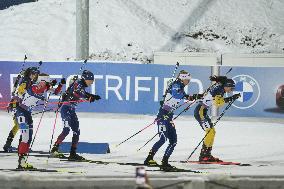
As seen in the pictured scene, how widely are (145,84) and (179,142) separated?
3.76 metres

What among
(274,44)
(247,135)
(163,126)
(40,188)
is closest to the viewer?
(40,188)

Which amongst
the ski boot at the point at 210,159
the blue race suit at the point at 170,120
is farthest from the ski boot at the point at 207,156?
the blue race suit at the point at 170,120

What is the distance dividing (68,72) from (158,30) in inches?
602

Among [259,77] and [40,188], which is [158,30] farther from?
[40,188]

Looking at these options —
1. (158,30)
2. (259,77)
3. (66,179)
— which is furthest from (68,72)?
(158,30)

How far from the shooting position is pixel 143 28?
30.7 metres

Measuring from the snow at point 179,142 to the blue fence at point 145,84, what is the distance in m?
0.30

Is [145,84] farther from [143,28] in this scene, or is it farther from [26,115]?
[143,28]

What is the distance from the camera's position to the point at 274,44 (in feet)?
99.2

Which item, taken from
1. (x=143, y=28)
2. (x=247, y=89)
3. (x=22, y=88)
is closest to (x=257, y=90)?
(x=247, y=89)

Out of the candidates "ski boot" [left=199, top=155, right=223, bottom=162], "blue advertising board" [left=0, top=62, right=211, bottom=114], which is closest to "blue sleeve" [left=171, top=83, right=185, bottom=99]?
"ski boot" [left=199, top=155, right=223, bottom=162]

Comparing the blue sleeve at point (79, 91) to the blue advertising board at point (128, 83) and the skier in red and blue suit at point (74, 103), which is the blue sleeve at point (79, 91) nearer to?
the skier in red and blue suit at point (74, 103)

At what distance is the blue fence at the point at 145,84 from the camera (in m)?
15.4

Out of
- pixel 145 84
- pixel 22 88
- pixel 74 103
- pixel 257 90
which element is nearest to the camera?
pixel 22 88
